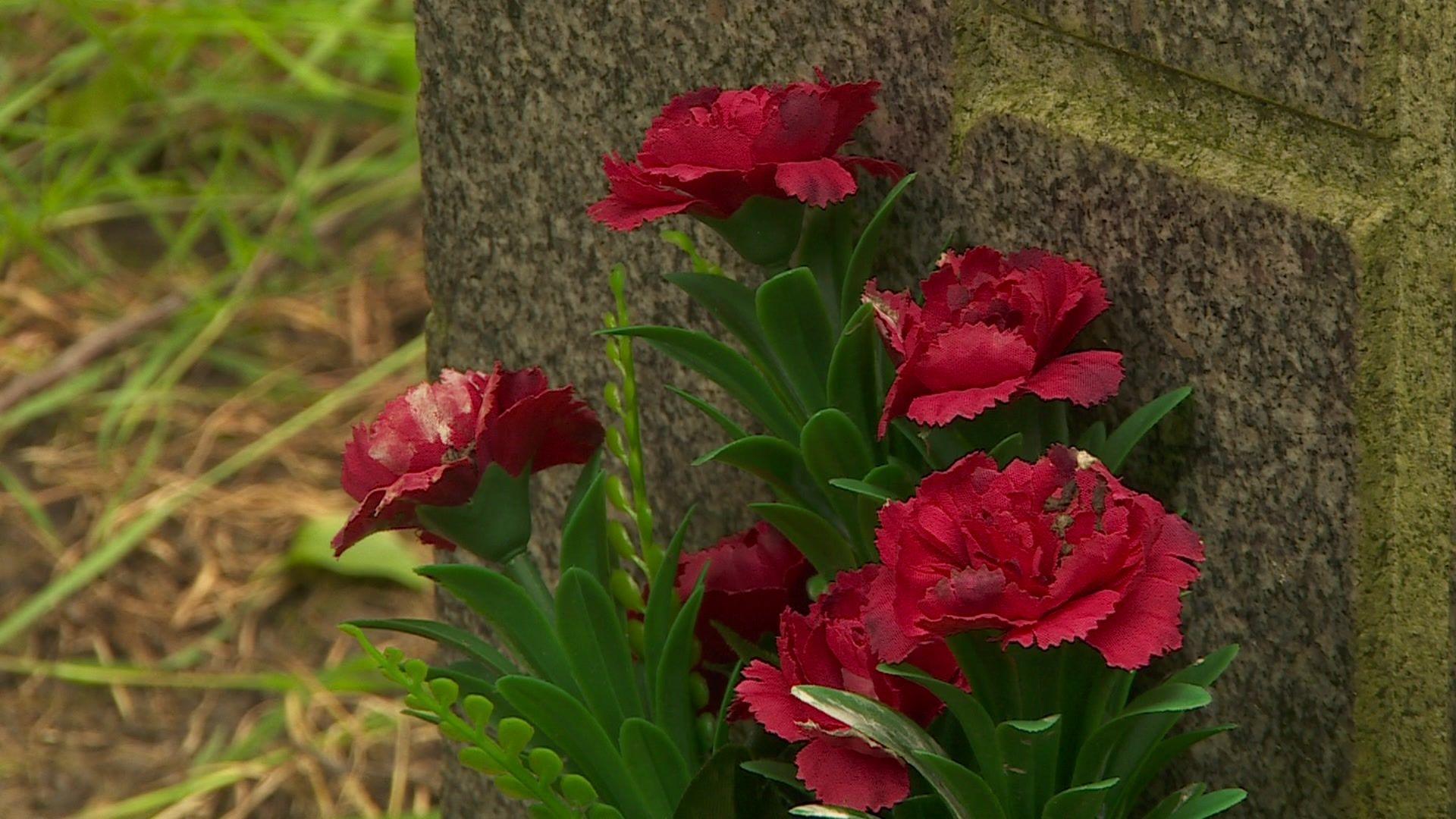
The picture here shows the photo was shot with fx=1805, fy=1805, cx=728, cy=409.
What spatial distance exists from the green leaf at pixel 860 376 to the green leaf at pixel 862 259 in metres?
0.02

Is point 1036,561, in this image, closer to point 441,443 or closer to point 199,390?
point 441,443

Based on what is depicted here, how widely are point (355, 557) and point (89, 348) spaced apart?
55 centimetres

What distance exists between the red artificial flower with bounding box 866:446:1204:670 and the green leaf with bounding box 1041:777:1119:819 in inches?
2.8

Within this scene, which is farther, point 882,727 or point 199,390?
point 199,390

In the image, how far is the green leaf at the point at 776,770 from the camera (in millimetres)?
954

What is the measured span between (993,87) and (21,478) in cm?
167

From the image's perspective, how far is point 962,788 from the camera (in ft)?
2.79

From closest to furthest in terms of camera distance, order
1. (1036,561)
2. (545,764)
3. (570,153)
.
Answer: (1036,561) → (545,764) → (570,153)

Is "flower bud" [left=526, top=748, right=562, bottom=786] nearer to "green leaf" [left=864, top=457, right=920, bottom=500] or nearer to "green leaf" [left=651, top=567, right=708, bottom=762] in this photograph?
"green leaf" [left=651, top=567, right=708, bottom=762]

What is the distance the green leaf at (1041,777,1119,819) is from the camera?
0.84m

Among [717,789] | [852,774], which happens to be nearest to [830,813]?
[852,774]

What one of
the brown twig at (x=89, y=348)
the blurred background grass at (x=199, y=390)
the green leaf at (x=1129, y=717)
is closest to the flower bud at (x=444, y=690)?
the green leaf at (x=1129, y=717)

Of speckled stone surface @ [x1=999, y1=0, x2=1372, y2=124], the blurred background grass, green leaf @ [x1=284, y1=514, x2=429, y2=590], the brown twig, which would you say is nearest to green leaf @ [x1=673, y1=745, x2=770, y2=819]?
speckled stone surface @ [x1=999, y1=0, x2=1372, y2=124]

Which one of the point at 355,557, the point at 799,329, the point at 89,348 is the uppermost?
A: the point at 799,329
